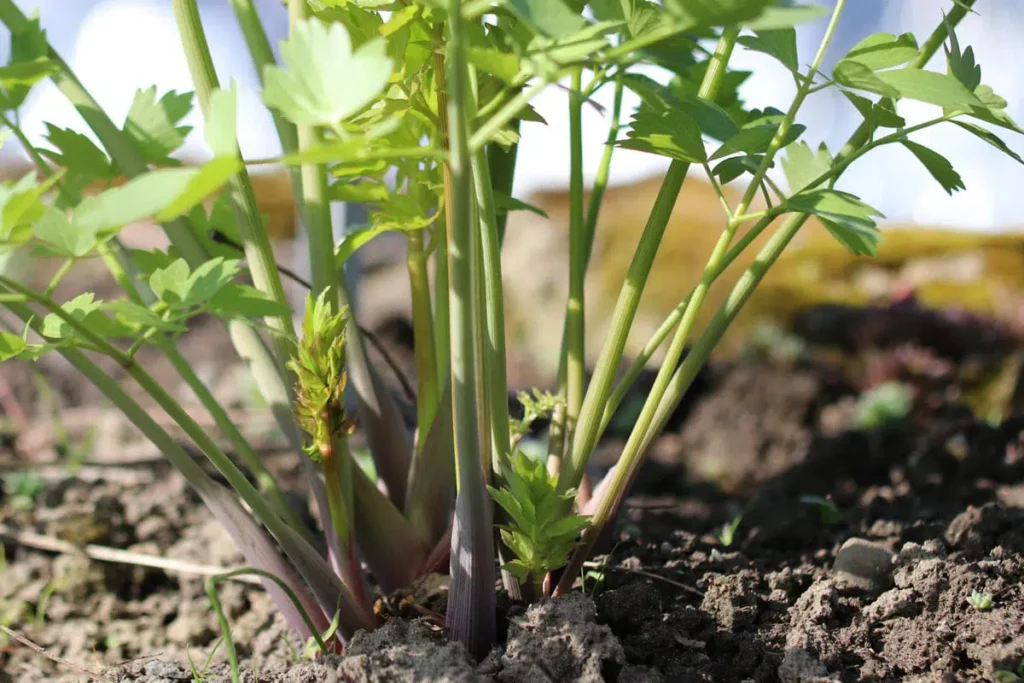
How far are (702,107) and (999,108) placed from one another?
22 cm

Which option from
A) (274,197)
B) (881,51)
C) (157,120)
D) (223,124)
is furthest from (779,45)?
(274,197)

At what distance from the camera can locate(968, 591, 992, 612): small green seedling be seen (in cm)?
73

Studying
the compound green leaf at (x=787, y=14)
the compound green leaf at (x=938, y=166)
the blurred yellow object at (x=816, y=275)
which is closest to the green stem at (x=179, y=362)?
the compound green leaf at (x=787, y=14)

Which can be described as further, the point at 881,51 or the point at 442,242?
the point at 442,242

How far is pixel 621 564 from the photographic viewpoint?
0.83 meters

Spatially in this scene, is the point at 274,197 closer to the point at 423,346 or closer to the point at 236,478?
the point at 423,346

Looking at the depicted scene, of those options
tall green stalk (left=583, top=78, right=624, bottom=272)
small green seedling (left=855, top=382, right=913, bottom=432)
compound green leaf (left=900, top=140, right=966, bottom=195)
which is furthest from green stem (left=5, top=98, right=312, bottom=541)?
small green seedling (left=855, top=382, right=913, bottom=432)

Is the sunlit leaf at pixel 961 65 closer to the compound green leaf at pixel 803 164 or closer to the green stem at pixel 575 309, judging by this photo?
the compound green leaf at pixel 803 164

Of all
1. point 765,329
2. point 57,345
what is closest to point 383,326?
point 765,329

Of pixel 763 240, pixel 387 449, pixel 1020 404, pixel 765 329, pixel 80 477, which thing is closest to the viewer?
pixel 387 449

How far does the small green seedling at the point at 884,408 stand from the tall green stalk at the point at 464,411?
56.5 inches

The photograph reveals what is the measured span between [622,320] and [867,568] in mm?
369

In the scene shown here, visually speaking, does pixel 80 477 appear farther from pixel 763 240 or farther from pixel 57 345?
pixel 763 240

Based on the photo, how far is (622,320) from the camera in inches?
28.5
